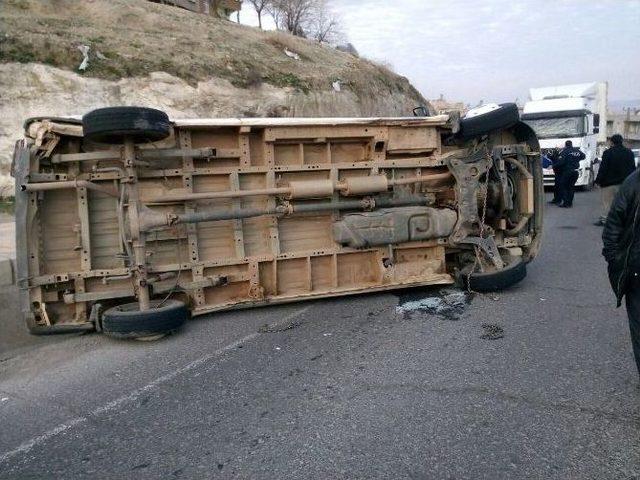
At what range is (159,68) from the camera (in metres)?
16.5

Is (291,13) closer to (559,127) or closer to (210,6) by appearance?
(210,6)

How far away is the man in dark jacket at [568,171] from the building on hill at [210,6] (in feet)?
74.0

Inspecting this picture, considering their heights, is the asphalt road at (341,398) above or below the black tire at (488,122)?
below

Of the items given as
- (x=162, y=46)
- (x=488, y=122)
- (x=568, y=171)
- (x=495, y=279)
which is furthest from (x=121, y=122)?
(x=162, y=46)

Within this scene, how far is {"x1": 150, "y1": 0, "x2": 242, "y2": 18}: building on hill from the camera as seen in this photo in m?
32.4

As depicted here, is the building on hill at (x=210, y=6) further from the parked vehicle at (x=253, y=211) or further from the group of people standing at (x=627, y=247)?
the group of people standing at (x=627, y=247)

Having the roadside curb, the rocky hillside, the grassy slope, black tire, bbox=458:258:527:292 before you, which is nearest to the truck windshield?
the rocky hillside

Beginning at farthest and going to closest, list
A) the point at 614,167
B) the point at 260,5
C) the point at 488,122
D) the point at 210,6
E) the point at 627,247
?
the point at 260,5 < the point at 210,6 < the point at 614,167 < the point at 488,122 < the point at 627,247

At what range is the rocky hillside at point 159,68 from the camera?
46.1 feet

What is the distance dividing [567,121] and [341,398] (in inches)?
660

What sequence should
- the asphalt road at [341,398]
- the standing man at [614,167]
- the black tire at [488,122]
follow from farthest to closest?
the standing man at [614,167] → the black tire at [488,122] → the asphalt road at [341,398]

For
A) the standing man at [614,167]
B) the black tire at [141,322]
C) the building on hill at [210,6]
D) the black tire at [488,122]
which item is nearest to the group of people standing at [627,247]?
the black tire at [488,122]

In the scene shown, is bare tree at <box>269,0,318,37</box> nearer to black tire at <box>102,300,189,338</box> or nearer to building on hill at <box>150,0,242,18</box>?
building on hill at <box>150,0,242,18</box>

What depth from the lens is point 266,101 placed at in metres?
18.3
